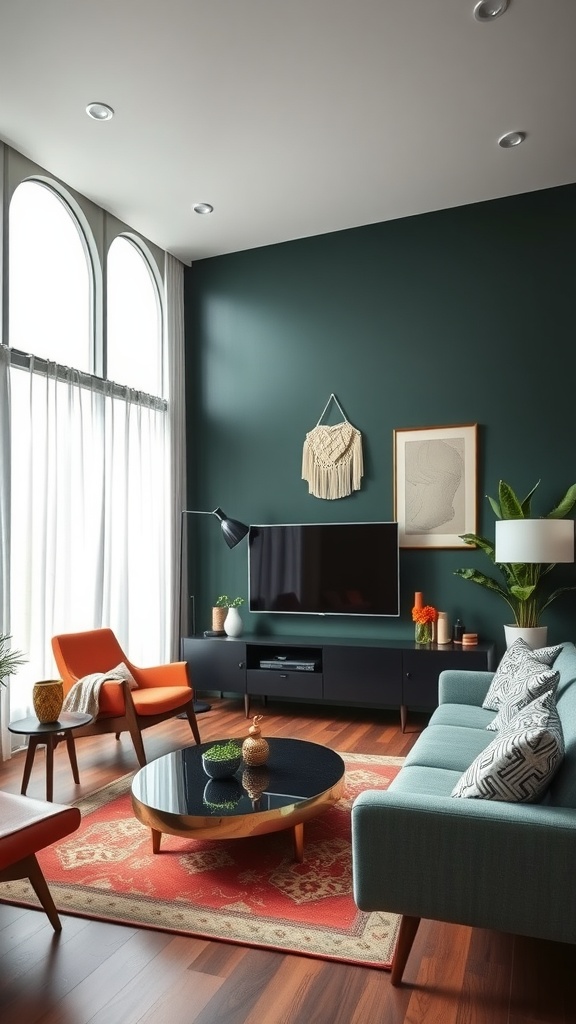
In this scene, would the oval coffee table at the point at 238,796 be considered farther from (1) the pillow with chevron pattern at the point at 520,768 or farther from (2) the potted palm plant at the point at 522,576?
(2) the potted palm plant at the point at 522,576

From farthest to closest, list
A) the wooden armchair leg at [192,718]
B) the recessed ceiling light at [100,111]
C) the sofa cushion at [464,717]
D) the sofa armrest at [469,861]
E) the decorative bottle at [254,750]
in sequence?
the wooden armchair leg at [192,718] < the recessed ceiling light at [100,111] < the sofa cushion at [464,717] < the decorative bottle at [254,750] < the sofa armrest at [469,861]

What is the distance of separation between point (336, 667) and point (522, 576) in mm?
1366

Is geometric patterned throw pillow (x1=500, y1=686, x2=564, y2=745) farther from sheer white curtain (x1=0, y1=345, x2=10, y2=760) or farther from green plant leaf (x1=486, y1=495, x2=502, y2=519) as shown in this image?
sheer white curtain (x1=0, y1=345, x2=10, y2=760)

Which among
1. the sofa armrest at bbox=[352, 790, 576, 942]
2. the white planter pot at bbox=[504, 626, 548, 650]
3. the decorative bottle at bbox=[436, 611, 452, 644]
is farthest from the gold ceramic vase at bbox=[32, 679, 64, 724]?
the white planter pot at bbox=[504, 626, 548, 650]

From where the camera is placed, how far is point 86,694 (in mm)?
3758

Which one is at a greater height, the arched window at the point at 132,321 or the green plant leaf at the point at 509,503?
the arched window at the point at 132,321

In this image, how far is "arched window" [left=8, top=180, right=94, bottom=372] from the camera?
4.43 m

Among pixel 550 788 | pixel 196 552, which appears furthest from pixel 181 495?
pixel 550 788

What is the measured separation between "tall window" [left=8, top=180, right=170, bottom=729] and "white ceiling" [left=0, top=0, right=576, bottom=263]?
53cm

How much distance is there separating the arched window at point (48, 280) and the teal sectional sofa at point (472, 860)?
362 cm

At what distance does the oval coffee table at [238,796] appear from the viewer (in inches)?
98.2

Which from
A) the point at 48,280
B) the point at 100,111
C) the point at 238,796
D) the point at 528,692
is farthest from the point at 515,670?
the point at 48,280

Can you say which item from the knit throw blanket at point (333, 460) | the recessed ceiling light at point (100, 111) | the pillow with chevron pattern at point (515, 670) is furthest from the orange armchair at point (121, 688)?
the recessed ceiling light at point (100, 111)

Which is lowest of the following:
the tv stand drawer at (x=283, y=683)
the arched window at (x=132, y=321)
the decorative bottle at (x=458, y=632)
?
the tv stand drawer at (x=283, y=683)
